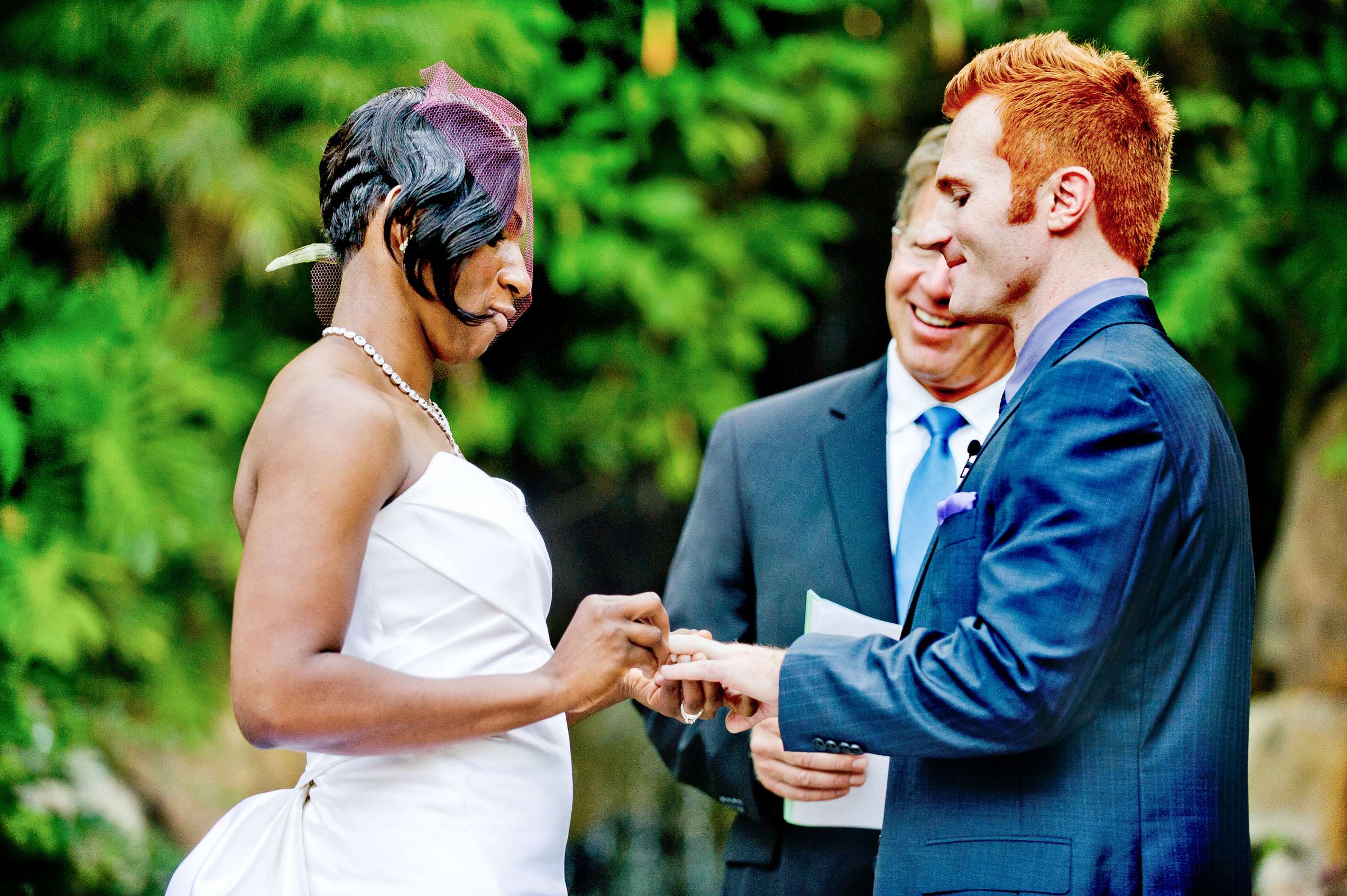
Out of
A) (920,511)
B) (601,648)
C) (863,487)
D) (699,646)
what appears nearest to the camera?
(601,648)

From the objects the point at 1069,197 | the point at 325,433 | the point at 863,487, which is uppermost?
the point at 1069,197

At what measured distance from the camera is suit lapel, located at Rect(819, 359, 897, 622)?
8.05 ft

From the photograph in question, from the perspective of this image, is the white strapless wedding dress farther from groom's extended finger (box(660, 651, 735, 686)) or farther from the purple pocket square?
the purple pocket square

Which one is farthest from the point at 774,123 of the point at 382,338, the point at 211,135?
the point at 382,338

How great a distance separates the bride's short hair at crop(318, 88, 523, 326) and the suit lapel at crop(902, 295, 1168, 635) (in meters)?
0.89

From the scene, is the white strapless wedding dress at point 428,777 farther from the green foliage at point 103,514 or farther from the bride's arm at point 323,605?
the green foliage at point 103,514

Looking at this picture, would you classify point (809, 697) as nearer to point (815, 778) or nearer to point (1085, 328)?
point (815, 778)

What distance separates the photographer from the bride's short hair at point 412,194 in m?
1.83

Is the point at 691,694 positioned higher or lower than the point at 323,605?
lower

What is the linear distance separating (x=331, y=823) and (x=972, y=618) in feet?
3.39

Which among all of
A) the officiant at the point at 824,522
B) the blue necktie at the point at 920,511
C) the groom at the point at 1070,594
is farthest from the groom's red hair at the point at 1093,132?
the blue necktie at the point at 920,511

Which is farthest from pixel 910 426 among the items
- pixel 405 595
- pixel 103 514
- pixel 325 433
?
pixel 103 514

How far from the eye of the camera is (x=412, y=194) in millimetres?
1817

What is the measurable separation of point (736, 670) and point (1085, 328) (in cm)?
81
